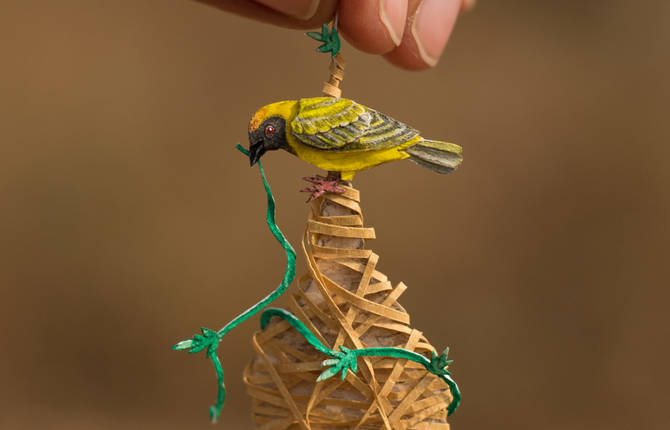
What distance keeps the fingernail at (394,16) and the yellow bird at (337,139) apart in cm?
11

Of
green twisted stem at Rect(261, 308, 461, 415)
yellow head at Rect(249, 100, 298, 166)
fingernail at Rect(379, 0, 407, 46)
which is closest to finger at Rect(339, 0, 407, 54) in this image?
fingernail at Rect(379, 0, 407, 46)

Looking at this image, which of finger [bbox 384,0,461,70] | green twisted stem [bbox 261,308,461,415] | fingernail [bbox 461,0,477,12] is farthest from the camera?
A: fingernail [bbox 461,0,477,12]

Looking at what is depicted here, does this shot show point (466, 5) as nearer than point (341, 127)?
No

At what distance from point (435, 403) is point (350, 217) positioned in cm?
27

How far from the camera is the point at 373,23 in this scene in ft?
3.00

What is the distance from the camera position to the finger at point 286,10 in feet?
3.05

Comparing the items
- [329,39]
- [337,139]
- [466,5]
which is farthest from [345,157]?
[466,5]

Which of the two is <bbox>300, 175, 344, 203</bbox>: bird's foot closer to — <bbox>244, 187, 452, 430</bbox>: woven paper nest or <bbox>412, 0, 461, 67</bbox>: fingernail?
<bbox>244, 187, 452, 430</bbox>: woven paper nest

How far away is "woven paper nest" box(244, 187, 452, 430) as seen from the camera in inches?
34.7

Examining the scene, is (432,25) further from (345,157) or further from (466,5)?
(345,157)

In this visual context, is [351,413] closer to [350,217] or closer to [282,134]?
[350,217]

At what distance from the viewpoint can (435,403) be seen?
0.92m

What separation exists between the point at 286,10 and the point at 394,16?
0.48ft

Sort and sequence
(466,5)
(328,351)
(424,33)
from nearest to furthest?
(328,351)
(424,33)
(466,5)
